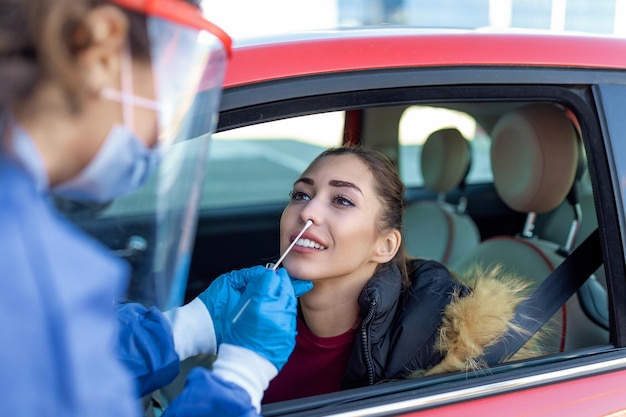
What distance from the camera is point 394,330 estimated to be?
6.10 ft

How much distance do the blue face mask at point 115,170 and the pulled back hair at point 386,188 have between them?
103 centimetres

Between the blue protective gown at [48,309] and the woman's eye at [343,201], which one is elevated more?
the woman's eye at [343,201]

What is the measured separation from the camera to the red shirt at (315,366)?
1.92 metres

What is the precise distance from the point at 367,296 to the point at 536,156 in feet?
2.85

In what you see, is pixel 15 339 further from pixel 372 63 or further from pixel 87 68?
pixel 372 63

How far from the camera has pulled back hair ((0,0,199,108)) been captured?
90 centimetres

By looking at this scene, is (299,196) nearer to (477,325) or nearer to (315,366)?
(315,366)

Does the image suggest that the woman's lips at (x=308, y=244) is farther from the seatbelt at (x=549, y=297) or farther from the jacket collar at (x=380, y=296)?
the seatbelt at (x=549, y=297)

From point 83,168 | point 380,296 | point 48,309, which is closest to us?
point 48,309

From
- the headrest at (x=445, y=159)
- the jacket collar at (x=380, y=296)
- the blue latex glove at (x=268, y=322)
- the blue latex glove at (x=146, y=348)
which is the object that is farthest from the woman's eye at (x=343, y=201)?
the headrest at (x=445, y=159)

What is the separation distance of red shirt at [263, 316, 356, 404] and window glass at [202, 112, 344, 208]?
4959 mm

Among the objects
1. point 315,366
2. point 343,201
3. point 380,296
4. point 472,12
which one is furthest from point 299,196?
point 472,12

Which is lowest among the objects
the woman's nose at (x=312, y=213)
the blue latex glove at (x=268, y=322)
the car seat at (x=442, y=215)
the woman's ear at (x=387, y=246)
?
the blue latex glove at (x=268, y=322)

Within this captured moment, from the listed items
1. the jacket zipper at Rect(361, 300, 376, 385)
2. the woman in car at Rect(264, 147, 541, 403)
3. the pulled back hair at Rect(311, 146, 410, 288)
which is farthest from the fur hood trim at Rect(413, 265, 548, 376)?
the pulled back hair at Rect(311, 146, 410, 288)
